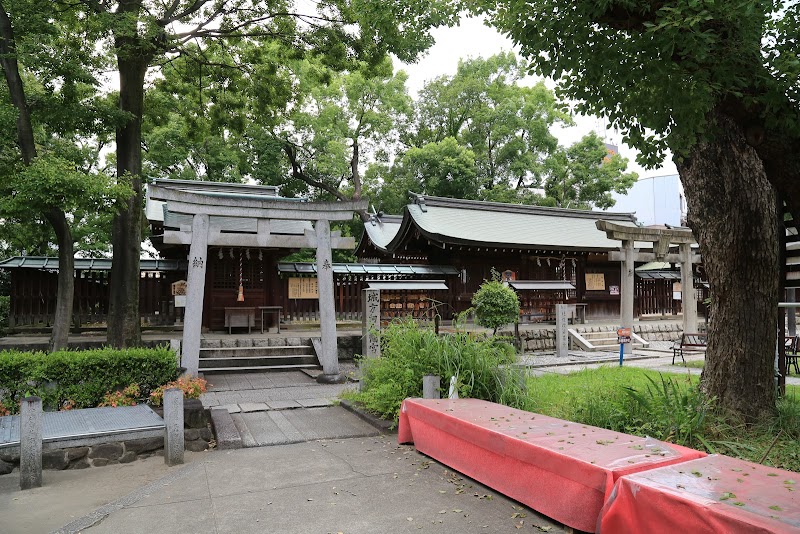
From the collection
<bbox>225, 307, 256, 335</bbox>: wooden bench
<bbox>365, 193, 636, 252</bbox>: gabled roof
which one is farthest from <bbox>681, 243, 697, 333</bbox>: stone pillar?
<bbox>225, 307, 256, 335</bbox>: wooden bench

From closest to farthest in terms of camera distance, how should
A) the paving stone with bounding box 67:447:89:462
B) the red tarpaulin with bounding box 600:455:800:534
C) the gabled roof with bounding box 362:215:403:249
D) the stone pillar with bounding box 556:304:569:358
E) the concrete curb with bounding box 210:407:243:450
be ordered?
1. the red tarpaulin with bounding box 600:455:800:534
2. the paving stone with bounding box 67:447:89:462
3. the concrete curb with bounding box 210:407:243:450
4. the stone pillar with bounding box 556:304:569:358
5. the gabled roof with bounding box 362:215:403:249

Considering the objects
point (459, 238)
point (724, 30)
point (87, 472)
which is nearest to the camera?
point (724, 30)

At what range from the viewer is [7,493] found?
5.16 meters

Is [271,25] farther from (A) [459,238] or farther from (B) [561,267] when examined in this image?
(B) [561,267]

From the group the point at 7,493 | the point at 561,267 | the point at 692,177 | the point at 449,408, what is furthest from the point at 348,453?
the point at 561,267

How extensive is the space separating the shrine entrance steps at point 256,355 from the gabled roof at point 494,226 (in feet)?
23.3

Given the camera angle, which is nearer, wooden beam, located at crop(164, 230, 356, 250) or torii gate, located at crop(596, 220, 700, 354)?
wooden beam, located at crop(164, 230, 356, 250)

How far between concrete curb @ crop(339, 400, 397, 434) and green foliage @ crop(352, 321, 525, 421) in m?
0.13

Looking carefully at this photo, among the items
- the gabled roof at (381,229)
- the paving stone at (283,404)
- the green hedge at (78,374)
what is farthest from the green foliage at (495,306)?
the green hedge at (78,374)

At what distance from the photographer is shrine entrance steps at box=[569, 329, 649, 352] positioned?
57.5 ft

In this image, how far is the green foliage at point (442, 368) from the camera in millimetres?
7281

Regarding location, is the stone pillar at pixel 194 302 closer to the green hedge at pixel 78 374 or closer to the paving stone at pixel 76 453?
the green hedge at pixel 78 374

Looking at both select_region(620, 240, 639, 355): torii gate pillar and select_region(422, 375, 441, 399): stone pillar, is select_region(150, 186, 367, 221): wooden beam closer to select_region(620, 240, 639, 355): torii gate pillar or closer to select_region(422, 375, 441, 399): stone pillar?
select_region(422, 375, 441, 399): stone pillar

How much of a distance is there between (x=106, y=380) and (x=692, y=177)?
26.1 ft
